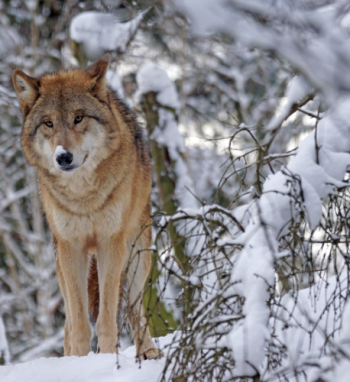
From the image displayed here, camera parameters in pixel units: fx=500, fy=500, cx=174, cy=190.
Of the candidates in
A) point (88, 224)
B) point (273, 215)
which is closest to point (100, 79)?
point (88, 224)

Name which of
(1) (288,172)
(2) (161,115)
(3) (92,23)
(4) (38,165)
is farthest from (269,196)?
(3) (92,23)

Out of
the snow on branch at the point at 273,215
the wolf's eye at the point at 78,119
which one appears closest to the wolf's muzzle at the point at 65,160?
the wolf's eye at the point at 78,119

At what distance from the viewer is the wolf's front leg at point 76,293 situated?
4230 millimetres

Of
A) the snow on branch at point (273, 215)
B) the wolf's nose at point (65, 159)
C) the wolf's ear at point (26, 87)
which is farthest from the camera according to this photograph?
the wolf's ear at point (26, 87)

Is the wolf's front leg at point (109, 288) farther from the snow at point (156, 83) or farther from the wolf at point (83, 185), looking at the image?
the snow at point (156, 83)

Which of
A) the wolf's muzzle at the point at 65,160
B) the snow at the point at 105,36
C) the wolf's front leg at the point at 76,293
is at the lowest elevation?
the wolf's front leg at the point at 76,293

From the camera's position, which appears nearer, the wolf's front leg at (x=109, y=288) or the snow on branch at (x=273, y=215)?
the snow on branch at (x=273, y=215)

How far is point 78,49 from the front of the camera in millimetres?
8258

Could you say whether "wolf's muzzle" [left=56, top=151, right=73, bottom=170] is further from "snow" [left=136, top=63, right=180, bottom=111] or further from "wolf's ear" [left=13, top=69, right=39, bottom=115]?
"snow" [left=136, top=63, right=180, bottom=111]

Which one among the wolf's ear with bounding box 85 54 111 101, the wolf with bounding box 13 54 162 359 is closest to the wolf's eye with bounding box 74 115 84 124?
the wolf with bounding box 13 54 162 359

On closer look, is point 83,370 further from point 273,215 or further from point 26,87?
point 26,87

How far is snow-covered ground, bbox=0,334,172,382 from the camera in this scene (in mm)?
3029

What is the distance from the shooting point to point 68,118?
4.26m

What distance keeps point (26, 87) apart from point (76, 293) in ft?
6.16
